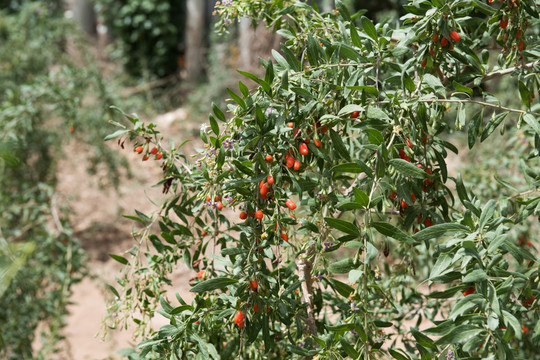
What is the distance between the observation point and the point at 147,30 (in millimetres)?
8805

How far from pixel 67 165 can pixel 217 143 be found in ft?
21.3

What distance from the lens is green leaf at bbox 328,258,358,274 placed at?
1.27 meters

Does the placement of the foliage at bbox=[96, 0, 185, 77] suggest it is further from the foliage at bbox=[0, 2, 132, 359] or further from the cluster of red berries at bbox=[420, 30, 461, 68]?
the cluster of red berries at bbox=[420, 30, 461, 68]

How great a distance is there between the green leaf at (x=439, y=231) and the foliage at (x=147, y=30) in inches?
306

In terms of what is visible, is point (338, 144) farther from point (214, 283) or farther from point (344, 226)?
point (214, 283)

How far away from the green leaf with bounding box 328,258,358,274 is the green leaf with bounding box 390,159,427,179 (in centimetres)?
24

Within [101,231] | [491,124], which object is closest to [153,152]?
[491,124]

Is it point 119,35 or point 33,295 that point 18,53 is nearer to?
point 33,295

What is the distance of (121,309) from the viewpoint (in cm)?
169

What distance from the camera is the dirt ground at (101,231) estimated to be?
4.33 metres

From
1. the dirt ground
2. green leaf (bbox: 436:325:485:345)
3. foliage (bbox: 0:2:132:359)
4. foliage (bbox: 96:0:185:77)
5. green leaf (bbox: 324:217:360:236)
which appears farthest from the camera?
foliage (bbox: 96:0:185:77)

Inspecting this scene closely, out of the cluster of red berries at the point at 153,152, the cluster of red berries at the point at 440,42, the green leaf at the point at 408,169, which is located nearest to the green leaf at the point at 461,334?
the green leaf at the point at 408,169

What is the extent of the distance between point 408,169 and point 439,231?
0.52 ft

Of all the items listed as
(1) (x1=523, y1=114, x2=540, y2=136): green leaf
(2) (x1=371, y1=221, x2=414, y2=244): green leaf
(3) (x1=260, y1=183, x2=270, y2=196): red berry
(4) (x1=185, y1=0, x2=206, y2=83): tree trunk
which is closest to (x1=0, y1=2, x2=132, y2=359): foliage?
(3) (x1=260, y1=183, x2=270, y2=196): red berry
